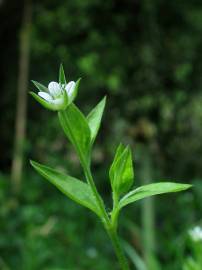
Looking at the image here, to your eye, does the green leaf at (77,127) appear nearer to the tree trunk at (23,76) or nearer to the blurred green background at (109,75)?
the blurred green background at (109,75)

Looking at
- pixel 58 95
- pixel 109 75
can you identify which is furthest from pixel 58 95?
pixel 109 75

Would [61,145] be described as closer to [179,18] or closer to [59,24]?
[59,24]

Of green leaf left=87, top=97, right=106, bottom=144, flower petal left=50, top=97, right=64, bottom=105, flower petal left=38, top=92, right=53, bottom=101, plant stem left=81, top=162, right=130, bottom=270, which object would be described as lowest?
plant stem left=81, top=162, right=130, bottom=270

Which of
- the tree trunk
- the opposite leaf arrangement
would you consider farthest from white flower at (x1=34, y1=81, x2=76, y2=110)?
the tree trunk

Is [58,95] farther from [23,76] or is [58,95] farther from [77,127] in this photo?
[23,76]

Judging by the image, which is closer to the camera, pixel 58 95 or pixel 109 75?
pixel 58 95

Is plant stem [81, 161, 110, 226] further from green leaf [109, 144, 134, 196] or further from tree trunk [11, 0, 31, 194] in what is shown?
tree trunk [11, 0, 31, 194]

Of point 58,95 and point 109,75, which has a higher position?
point 58,95
